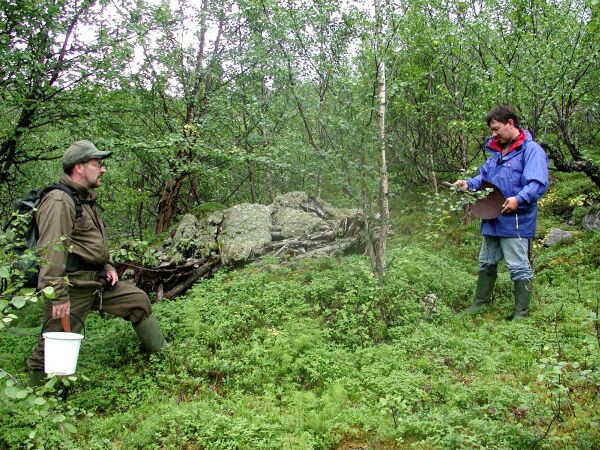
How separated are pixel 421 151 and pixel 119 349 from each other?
10.8 meters

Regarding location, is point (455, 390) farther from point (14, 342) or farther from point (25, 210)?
point (14, 342)

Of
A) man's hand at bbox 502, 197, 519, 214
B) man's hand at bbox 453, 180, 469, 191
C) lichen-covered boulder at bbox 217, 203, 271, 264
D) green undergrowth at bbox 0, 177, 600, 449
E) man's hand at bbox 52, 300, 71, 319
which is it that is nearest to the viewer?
green undergrowth at bbox 0, 177, 600, 449

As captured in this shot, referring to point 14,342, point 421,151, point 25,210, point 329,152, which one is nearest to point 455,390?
point 329,152

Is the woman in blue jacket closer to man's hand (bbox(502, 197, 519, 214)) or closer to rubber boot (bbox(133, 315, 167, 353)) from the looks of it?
man's hand (bbox(502, 197, 519, 214))

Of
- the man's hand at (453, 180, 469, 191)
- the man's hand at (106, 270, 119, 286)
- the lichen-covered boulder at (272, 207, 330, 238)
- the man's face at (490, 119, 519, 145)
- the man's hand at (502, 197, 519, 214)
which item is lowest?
the man's hand at (106, 270, 119, 286)

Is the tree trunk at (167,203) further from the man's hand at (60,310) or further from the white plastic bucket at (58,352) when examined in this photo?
the white plastic bucket at (58,352)

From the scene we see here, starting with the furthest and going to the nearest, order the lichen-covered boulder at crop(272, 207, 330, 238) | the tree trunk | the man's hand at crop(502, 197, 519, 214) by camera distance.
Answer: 1. the tree trunk
2. the lichen-covered boulder at crop(272, 207, 330, 238)
3. the man's hand at crop(502, 197, 519, 214)

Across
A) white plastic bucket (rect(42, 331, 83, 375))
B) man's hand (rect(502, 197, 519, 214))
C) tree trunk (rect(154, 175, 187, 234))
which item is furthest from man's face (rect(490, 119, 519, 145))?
tree trunk (rect(154, 175, 187, 234))

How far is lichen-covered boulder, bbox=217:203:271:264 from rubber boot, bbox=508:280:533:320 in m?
5.03

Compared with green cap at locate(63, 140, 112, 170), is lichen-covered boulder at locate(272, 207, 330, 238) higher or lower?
lower

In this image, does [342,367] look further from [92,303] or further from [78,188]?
[78,188]

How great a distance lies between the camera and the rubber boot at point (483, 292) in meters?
6.86

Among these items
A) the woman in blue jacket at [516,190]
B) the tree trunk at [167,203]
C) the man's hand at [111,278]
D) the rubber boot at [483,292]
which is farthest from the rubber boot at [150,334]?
the tree trunk at [167,203]

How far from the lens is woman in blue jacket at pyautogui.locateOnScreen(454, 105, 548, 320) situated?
239 inches
